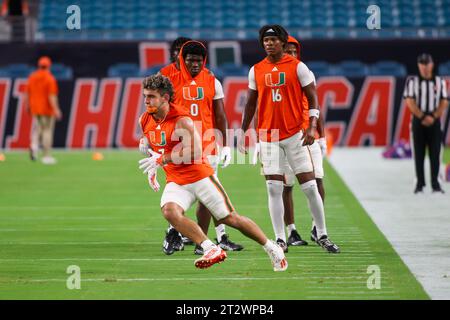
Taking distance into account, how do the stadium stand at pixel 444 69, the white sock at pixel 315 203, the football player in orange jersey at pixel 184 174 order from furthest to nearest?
the stadium stand at pixel 444 69, the white sock at pixel 315 203, the football player in orange jersey at pixel 184 174

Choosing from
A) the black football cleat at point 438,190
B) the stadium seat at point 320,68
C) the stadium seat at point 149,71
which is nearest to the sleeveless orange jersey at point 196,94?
the black football cleat at point 438,190

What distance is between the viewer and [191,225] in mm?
8500

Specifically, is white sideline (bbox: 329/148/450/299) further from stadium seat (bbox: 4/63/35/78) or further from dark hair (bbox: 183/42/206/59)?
stadium seat (bbox: 4/63/35/78)

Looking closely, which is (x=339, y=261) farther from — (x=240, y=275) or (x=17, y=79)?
(x=17, y=79)

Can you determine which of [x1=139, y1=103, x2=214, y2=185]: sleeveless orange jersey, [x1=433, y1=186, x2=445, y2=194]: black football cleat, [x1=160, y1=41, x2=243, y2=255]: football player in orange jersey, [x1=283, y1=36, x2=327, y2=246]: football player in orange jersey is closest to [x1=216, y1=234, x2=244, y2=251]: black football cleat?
[x1=160, y1=41, x2=243, y2=255]: football player in orange jersey

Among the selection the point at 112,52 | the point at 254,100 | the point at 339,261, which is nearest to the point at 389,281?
the point at 339,261

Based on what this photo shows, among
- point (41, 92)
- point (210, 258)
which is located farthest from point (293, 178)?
point (41, 92)

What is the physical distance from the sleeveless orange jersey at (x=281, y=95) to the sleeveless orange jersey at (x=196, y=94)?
487mm

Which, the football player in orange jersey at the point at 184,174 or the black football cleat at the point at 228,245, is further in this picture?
the black football cleat at the point at 228,245

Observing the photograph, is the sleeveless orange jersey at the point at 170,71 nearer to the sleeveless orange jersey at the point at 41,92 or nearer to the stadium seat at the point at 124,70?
the sleeveless orange jersey at the point at 41,92

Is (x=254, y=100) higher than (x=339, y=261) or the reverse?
higher

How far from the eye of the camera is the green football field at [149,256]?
7.88 m

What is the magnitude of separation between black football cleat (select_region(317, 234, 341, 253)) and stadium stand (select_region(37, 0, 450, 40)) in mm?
19495

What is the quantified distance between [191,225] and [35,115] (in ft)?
48.1
